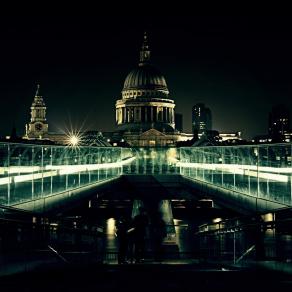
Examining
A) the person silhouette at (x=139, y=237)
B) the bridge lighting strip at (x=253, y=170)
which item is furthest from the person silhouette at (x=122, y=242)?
the bridge lighting strip at (x=253, y=170)

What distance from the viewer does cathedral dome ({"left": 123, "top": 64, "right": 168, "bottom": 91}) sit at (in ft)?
609

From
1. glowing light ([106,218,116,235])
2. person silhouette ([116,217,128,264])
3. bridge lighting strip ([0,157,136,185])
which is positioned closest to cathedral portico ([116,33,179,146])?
glowing light ([106,218,116,235])

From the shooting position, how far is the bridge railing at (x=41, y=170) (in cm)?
2231

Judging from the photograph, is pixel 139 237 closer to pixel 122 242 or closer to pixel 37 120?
pixel 122 242

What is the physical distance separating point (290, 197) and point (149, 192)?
4340 cm

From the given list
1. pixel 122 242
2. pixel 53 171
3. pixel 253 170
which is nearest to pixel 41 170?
pixel 53 171

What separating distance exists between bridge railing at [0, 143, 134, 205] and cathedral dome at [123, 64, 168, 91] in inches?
5391

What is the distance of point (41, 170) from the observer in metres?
28.7

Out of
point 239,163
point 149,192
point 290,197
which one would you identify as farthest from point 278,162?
Result: point 149,192

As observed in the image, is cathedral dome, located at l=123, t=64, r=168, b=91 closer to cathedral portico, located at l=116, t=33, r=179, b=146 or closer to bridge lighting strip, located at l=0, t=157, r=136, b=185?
cathedral portico, located at l=116, t=33, r=179, b=146

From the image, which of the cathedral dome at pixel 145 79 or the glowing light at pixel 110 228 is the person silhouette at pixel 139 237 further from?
the cathedral dome at pixel 145 79

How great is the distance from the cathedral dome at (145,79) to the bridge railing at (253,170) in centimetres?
13512

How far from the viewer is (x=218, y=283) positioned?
968cm

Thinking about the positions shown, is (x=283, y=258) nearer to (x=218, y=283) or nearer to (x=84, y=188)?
(x=218, y=283)
